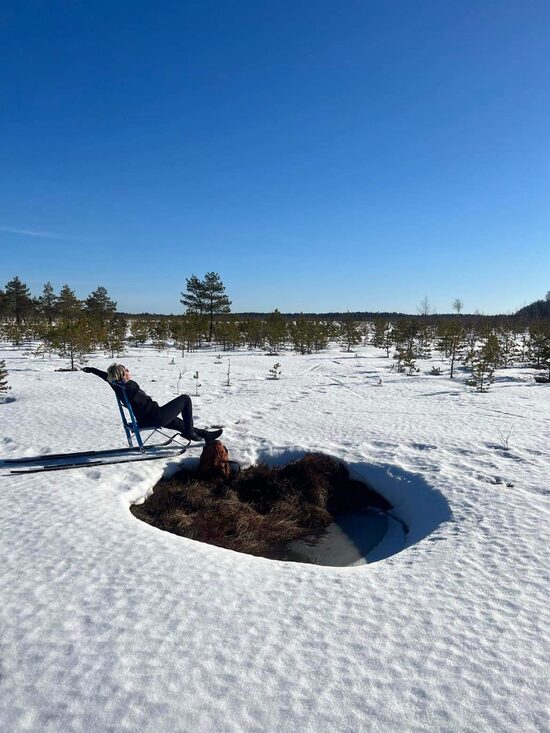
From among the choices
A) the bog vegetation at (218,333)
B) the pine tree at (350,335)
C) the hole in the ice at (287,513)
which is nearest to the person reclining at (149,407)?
the hole in the ice at (287,513)

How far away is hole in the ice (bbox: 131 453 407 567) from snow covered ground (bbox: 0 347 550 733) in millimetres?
349

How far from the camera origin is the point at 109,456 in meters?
7.78

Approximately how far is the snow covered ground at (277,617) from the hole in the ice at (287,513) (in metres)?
0.35

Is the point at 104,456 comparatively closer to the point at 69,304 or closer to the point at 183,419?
the point at 183,419

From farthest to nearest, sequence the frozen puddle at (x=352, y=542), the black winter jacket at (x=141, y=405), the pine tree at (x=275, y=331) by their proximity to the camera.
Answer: the pine tree at (x=275, y=331), the black winter jacket at (x=141, y=405), the frozen puddle at (x=352, y=542)

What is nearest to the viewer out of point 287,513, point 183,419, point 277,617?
point 277,617

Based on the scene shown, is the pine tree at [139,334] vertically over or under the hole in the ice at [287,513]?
over

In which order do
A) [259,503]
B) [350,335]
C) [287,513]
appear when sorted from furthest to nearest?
[350,335] < [259,503] < [287,513]

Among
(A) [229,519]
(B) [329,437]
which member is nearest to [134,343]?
(B) [329,437]

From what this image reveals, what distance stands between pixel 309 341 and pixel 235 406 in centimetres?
2276

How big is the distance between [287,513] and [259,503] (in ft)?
1.99

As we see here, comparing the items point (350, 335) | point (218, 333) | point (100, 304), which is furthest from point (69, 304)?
point (350, 335)

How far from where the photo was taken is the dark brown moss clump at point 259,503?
5.79 m

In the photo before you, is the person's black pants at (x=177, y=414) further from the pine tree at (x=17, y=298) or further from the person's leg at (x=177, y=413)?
the pine tree at (x=17, y=298)
